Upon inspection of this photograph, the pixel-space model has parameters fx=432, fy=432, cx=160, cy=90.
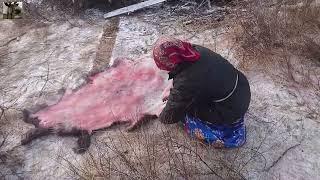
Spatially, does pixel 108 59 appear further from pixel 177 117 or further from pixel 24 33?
pixel 177 117

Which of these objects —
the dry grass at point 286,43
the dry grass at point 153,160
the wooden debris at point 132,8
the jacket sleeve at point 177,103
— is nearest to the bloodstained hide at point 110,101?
the dry grass at point 153,160

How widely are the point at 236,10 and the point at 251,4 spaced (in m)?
0.24

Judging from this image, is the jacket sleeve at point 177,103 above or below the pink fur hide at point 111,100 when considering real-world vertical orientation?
above

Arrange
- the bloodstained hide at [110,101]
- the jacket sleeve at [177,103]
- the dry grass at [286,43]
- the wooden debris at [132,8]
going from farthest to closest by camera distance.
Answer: the wooden debris at [132,8] → the dry grass at [286,43] → the bloodstained hide at [110,101] → the jacket sleeve at [177,103]

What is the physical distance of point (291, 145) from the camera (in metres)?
4.38

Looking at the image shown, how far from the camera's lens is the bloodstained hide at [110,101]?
4891 millimetres

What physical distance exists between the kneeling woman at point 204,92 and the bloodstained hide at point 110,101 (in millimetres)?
814

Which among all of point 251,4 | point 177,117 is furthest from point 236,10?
point 177,117

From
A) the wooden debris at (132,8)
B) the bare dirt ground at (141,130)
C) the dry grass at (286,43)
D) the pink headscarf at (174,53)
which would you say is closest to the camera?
the pink headscarf at (174,53)

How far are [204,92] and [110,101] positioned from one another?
160cm

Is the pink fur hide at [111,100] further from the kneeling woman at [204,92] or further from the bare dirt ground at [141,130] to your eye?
the kneeling woman at [204,92]

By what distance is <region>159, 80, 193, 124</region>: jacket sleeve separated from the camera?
12.9ft

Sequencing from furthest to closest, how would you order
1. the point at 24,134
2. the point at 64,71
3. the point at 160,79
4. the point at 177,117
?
1. the point at 64,71
2. the point at 160,79
3. the point at 24,134
4. the point at 177,117

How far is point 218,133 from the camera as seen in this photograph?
4215 millimetres
